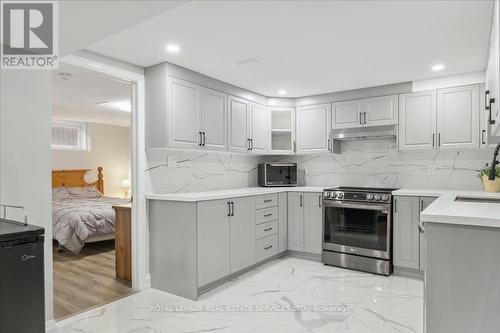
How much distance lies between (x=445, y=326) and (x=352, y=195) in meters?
2.25

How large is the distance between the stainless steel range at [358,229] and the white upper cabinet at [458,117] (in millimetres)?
877

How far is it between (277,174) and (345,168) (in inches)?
38.0

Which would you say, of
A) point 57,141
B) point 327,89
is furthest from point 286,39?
point 57,141

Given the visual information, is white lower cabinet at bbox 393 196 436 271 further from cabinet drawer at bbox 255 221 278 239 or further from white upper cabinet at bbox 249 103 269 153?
white upper cabinet at bbox 249 103 269 153

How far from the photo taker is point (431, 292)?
1.65 meters

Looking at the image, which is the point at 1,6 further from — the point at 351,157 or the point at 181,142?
the point at 351,157

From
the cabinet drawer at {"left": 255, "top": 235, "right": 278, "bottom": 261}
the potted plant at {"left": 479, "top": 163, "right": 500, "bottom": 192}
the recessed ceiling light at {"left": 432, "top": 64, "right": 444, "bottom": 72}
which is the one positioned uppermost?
the recessed ceiling light at {"left": 432, "top": 64, "right": 444, "bottom": 72}

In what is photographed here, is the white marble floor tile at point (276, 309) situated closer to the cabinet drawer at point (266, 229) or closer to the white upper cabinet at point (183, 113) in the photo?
the cabinet drawer at point (266, 229)

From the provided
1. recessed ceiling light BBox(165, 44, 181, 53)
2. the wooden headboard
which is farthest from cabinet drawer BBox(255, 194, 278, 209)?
the wooden headboard

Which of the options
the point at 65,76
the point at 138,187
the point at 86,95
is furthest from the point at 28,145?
the point at 86,95

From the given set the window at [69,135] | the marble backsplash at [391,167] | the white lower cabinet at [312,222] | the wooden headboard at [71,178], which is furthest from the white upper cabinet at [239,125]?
the window at [69,135]

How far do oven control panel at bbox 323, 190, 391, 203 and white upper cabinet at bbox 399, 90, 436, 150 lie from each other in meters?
0.71

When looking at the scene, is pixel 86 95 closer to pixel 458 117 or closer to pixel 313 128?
pixel 313 128

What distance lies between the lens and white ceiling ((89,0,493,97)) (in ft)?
6.93
